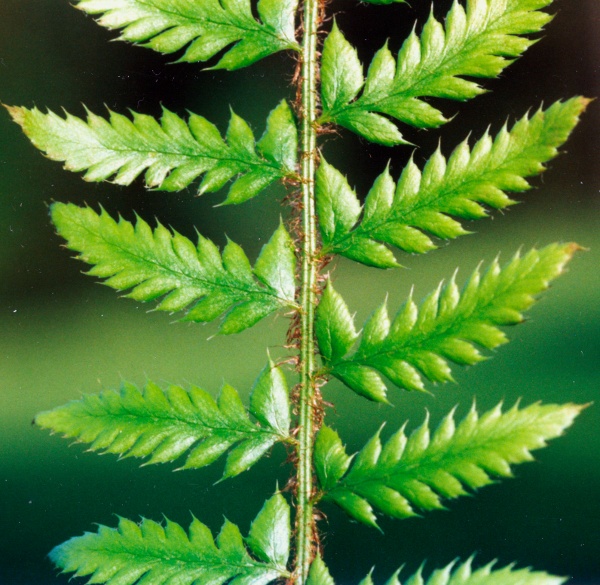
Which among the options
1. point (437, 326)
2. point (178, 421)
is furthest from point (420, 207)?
point (178, 421)

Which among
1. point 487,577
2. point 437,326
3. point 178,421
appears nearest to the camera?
point 487,577

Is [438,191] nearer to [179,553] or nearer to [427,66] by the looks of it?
[427,66]

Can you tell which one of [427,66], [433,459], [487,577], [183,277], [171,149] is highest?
[427,66]

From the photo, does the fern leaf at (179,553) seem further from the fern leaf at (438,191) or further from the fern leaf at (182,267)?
the fern leaf at (438,191)

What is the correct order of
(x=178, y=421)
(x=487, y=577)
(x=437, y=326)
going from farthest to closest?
(x=178, y=421) → (x=437, y=326) → (x=487, y=577)

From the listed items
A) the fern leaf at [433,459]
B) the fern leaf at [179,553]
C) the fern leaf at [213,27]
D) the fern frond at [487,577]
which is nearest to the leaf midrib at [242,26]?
the fern leaf at [213,27]

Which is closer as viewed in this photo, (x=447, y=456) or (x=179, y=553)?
(x=447, y=456)

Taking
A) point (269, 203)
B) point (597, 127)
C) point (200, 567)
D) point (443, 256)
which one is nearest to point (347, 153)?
Result: point (269, 203)
